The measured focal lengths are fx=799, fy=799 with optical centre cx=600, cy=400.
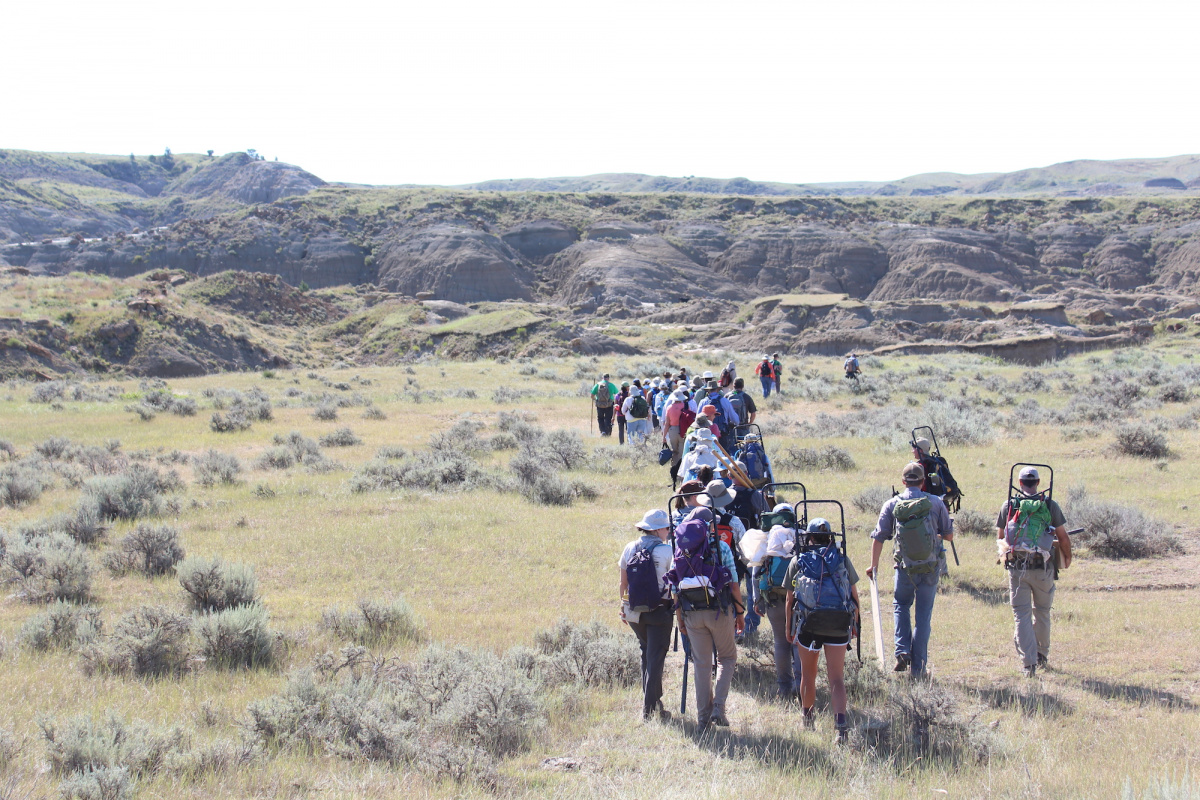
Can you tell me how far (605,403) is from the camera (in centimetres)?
1925

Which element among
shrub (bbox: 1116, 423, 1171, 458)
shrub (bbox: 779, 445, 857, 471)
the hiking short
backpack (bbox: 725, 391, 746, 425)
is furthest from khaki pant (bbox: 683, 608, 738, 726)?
shrub (bbox: 1116, 423, 1171, 458)

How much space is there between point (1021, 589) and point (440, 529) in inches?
298

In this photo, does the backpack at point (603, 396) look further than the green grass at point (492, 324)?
No

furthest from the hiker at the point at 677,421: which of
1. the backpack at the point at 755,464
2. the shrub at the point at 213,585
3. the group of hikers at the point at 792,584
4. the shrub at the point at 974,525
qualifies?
the shrub at the point at 213,585

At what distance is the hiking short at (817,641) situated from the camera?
5242 mm

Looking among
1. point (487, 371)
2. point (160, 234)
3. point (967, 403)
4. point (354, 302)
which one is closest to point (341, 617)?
point (967, 403)

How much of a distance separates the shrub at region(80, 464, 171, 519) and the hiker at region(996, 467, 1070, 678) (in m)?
11.5

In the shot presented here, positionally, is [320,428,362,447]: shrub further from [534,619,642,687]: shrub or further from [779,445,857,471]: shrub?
[534,619,642,687]: shrub

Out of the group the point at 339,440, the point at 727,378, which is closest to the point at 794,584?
the point at 727,378

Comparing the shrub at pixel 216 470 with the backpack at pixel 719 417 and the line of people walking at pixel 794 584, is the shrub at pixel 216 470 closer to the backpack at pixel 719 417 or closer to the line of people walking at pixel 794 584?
the backpack at pixel 719 417

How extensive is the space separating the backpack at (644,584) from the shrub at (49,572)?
20.7 feet

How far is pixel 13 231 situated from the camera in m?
102

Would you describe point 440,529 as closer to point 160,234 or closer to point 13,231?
point 160,234

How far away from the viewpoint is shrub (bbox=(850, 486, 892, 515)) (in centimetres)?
1166
